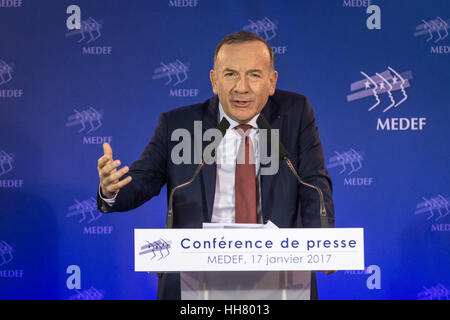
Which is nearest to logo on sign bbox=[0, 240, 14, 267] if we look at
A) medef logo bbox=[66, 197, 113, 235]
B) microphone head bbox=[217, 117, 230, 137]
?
medef logo bbox=[66, 197, 113, 235]

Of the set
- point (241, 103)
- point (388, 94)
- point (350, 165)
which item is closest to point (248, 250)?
point (241, 103)

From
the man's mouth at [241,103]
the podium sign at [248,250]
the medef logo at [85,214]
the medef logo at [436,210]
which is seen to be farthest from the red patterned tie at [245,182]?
the medef logo at [436,210]

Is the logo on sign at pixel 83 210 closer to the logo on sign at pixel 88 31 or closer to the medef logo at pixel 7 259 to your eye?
the medef logo at pixel 7 259

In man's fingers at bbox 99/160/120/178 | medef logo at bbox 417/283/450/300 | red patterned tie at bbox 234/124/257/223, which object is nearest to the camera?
man's fingers at bbox 99/160/120/178

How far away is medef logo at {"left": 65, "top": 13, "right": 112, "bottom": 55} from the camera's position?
3.67 metres

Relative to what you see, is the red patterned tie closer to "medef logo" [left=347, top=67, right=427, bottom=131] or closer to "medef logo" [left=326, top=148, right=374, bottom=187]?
"medef logo" [left=326, top=148, right=374, bottom=187]

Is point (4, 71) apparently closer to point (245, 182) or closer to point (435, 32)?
point (245, 182)

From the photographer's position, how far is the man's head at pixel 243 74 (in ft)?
7.30

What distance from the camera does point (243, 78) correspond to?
224 centimetres

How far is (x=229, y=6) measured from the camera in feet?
12.1

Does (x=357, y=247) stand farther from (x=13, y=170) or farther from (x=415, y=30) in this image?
(x=13, y=170)

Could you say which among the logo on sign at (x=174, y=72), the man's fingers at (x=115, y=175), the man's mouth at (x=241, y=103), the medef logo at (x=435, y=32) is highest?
the medef logo at (x=435, y=32)

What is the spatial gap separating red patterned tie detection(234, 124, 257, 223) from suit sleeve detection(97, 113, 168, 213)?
42 centimetres

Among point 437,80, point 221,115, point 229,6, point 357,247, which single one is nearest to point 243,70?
point 221,115
